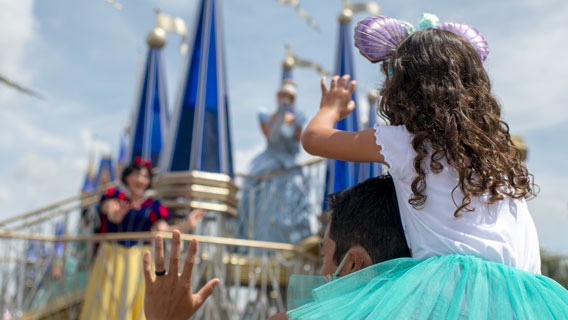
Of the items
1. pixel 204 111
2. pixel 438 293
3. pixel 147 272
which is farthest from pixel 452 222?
pixel 204 111

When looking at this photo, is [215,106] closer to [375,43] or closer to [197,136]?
[197,136]

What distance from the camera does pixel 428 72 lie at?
45.4 inches

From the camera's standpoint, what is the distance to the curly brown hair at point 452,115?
1.06 meters

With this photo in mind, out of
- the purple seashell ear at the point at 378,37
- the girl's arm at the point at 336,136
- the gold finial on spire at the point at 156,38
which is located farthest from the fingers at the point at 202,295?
the gold finial on spire at the point at 156,38

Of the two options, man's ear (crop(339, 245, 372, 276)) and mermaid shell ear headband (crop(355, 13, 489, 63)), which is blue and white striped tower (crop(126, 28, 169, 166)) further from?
man's ear (crop(339, 245, 372, 276))

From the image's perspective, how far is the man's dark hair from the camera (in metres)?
1.10

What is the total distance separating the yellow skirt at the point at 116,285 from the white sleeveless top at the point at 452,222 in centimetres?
256

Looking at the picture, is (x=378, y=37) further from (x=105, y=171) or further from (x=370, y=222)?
(x=105, y=171)

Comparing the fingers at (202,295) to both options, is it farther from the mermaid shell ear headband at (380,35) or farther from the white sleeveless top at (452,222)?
the mermaid shell ear headband at (380,35)

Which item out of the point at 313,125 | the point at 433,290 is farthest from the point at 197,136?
the point at 433,290

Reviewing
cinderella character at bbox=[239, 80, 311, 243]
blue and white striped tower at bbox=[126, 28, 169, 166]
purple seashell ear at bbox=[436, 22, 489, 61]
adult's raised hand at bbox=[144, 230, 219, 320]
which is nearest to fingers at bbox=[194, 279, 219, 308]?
adult's raised hand at bbox=[144, 230, 219, 320]

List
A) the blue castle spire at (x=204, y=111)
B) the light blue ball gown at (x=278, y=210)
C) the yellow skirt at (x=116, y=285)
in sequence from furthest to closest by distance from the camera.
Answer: the light blue ball gown at (x=278, y=210) → the blue castle spire at (x=204, y=111) → the yellow skirt at (x=116, y=285)

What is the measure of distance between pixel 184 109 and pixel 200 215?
90cm

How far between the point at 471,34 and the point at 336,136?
0.51 m
